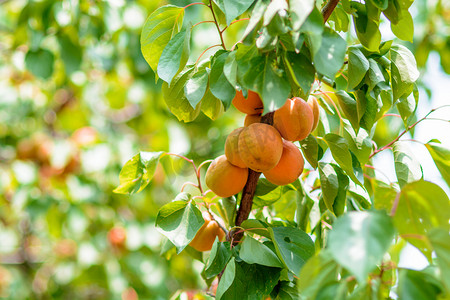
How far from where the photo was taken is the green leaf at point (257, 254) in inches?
24.6

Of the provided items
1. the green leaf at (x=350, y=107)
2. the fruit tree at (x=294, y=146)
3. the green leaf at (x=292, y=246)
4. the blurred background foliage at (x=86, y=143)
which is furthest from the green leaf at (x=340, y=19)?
the blurred background foliage at (x=86, y=143)

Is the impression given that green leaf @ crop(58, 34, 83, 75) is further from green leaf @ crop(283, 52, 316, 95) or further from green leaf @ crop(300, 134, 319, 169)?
green leaf @ crop(283, 52, 316, 95)

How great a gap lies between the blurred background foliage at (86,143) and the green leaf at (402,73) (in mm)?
1199

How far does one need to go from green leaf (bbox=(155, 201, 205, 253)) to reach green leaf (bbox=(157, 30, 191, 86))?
187 mm

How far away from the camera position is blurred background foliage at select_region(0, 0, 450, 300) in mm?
1925

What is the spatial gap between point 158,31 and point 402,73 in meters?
0.36

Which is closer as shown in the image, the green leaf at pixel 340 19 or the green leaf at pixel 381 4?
the green leaf at pixel 381 4

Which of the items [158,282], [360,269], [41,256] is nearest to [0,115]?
[41,256]

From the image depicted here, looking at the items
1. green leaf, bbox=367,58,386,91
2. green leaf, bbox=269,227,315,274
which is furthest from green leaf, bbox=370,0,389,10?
green leaf, bbox=269,227,315,274

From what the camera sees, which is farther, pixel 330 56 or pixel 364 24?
pixel 364 24

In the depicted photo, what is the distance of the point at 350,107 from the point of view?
0.70 m

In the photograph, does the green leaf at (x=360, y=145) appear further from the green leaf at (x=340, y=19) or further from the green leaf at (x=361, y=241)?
the green leaf at (x=361, y=241)

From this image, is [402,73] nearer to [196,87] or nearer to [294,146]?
[294,146]

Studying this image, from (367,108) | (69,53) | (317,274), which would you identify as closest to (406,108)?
(367,108)
